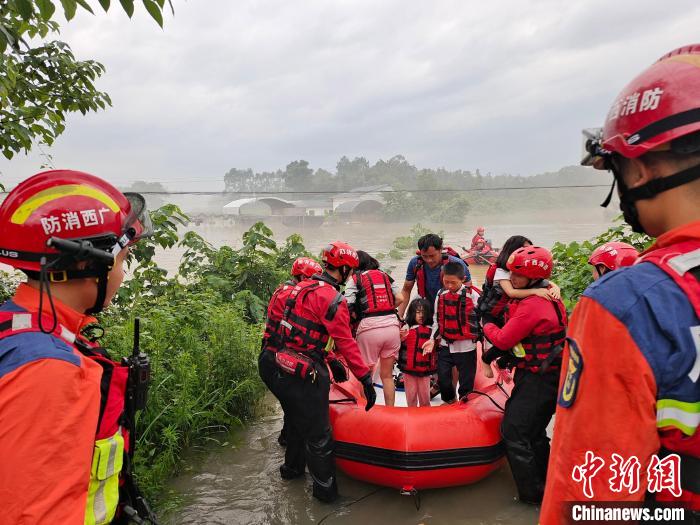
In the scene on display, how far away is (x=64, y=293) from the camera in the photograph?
4.02 ft

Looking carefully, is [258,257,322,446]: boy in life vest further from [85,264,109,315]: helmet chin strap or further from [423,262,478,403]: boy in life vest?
[85,264,109,315]: helmet chin strap

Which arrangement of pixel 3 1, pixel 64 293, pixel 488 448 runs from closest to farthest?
pixel 64 293 < pixel 3 1 < pixel 488 448

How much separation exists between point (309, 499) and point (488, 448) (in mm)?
1429

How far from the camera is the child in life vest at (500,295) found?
3.04 meters

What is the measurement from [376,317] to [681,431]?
11.1ft

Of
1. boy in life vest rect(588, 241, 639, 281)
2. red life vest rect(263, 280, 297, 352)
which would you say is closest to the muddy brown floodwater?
red life vest rect(263, 280, 297, 352)

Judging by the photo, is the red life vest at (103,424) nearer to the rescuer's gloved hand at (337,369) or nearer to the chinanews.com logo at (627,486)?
the chinanews.com logo at (627,486)

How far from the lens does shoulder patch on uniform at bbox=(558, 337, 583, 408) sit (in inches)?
35.0

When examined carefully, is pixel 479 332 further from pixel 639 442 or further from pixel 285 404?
pixel 639 442

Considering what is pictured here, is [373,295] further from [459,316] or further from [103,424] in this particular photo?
[103,424]

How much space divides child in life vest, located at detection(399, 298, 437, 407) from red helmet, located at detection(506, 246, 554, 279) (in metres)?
1.37

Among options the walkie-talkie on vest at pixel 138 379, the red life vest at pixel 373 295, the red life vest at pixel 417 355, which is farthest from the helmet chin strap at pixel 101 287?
the red life vest at pixel 417 355

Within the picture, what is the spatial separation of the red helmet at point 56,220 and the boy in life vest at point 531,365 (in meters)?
2.50

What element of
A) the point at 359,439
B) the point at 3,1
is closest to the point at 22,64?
the point at 3,1
